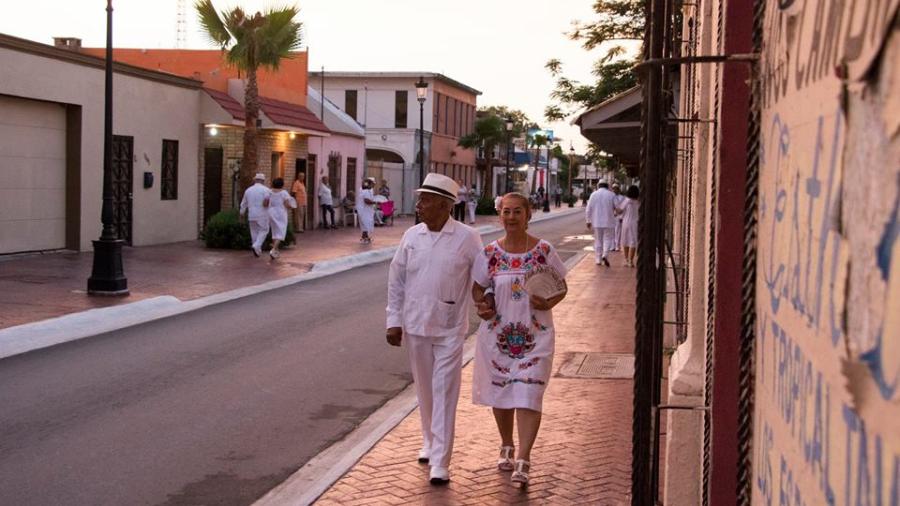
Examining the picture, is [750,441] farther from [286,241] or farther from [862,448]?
→ [286,241]

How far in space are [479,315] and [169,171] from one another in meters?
22.6

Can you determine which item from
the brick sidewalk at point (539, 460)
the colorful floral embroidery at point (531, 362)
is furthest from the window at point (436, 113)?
the colorful floral embroidery at point (531, 362)

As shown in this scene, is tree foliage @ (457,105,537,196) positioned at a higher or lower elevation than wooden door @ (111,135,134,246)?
higher

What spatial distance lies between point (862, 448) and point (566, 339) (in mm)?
12103

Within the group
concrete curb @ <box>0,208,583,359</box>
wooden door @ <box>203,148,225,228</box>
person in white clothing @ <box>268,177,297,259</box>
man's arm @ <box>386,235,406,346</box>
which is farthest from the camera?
wooden door @ <box>203,148,225,228</box>

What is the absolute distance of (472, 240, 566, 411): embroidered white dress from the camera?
695 centimetres

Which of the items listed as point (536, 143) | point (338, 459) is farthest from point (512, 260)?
point (536, 143)

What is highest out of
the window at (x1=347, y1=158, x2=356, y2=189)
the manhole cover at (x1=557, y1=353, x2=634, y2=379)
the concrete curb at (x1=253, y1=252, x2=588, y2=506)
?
the window at (x1=347, y1=158, x2=356, y2=189)

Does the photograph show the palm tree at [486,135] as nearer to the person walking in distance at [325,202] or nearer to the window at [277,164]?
the person walking in distance at [325,202]

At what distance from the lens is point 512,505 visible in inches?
257

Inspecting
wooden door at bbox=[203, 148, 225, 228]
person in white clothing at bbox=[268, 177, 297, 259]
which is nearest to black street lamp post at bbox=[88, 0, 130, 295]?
person in white clothing at bbox=[268, 177, 297, 259]

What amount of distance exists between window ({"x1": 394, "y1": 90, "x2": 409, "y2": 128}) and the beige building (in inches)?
1329

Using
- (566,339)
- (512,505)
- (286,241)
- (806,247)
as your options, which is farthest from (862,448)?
(286,241)

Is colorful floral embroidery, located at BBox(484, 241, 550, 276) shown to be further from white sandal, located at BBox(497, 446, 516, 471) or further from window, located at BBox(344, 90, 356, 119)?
window, located at BBox(344, 90, 356, 119)
